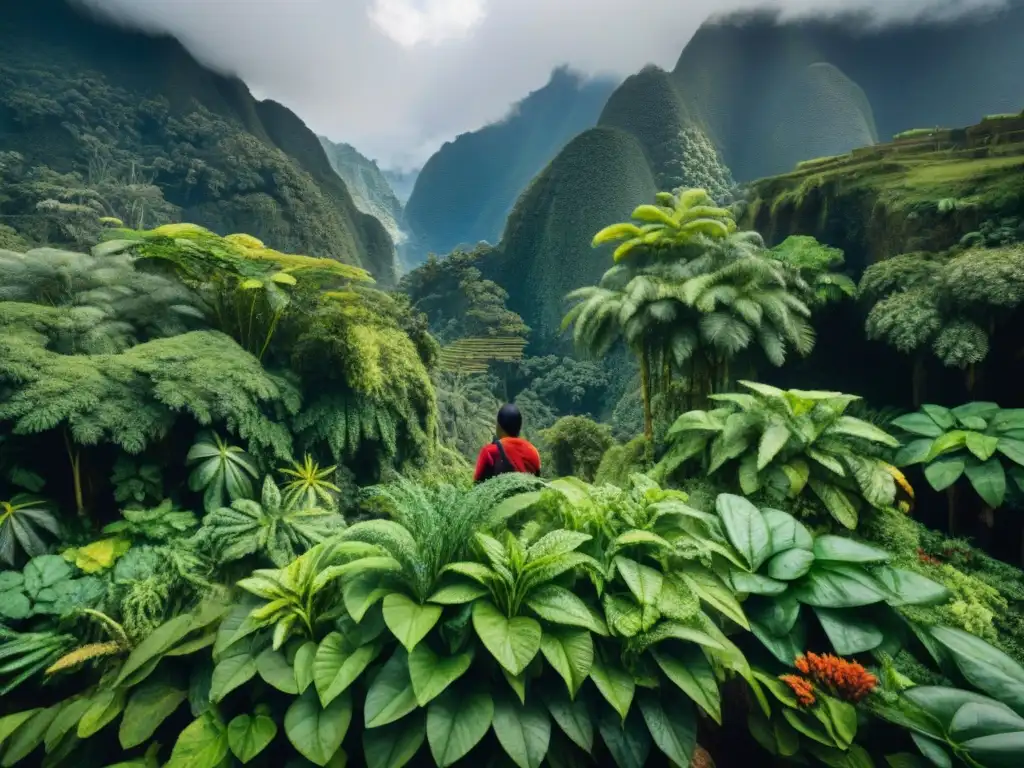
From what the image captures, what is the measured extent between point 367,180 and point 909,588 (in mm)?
93261

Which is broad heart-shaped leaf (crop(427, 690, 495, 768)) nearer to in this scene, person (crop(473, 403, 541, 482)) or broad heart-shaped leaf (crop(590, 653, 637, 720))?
broad heart-shaped leaf (crop(590, 653, 637, 720))

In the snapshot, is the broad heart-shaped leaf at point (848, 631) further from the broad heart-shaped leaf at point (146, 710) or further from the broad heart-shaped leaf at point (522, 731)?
the broad heart-shaped leaf at point (146, 710)

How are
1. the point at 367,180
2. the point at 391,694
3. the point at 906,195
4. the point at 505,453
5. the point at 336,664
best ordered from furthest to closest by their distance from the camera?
the point at 367,180, the point at 906,195, the point at 505,453, the point at 336,664, the point at 391,694

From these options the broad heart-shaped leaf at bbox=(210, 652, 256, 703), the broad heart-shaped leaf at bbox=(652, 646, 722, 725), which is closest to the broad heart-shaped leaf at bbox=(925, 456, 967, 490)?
the broad heart-shaped leaf at bbox=(652, 646, 722, 725)

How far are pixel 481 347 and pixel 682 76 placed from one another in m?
39.2

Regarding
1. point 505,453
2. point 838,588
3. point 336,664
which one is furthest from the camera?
point 505,453

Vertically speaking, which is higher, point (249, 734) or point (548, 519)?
point (548, 519)

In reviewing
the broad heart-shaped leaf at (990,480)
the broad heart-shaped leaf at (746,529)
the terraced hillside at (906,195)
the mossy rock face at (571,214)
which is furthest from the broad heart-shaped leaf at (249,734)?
the mossy rock face at (571,214)

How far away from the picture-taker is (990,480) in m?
3.59

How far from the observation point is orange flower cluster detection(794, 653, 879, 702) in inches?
68.8

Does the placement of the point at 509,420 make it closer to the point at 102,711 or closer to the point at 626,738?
the point at 626,738

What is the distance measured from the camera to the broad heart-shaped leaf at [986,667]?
5.81 ft

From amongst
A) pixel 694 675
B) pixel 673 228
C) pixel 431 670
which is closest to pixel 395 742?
pixel 431 670

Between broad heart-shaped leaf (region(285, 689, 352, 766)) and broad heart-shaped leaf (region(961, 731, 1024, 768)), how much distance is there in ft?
6.88
